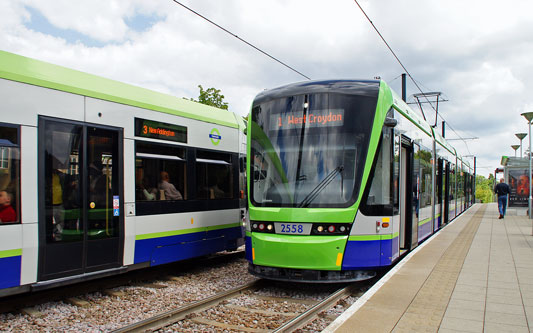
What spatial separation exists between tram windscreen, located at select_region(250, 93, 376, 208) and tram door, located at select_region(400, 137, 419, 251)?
2.38m

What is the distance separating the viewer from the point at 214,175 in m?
9.21

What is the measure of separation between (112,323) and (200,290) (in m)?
2.02

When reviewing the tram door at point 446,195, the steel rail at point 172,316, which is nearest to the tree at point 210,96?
the tram door at point 446,195

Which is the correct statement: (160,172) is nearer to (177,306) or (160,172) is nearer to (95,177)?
(95,177)

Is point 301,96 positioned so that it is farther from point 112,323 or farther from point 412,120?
point 112,323

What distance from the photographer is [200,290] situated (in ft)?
24.3

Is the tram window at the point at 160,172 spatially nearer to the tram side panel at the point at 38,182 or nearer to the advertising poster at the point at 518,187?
the tram side panel at the point at 38,182

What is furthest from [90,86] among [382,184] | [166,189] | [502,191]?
[502,191]

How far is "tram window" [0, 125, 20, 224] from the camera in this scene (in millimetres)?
5406

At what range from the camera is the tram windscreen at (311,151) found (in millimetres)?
6789

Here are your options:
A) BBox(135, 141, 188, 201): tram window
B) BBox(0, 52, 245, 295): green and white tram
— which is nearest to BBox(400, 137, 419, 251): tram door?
BBox(0, 52, 245, 295): green and white tram

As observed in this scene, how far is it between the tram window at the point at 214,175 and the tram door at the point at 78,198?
2.06 metres

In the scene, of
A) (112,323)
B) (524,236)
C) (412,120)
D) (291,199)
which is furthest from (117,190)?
(524,236)

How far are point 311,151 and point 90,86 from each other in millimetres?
3500
